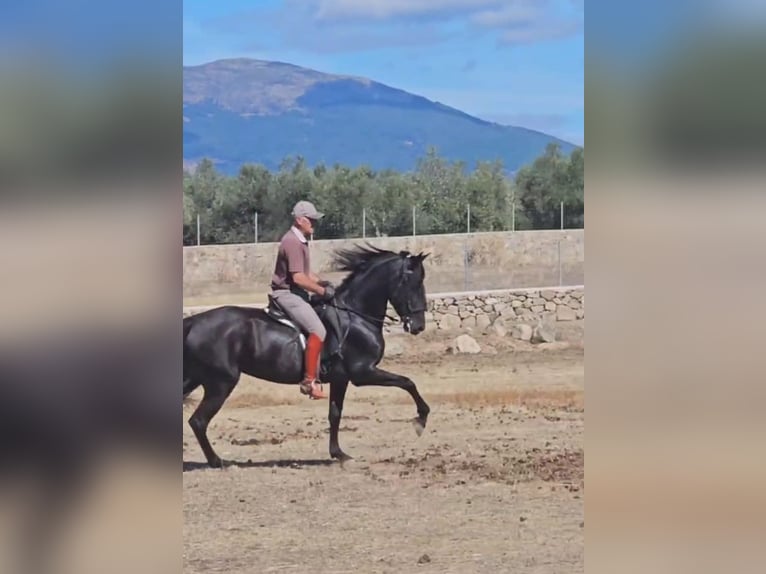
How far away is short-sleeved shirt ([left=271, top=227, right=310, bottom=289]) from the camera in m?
5.75

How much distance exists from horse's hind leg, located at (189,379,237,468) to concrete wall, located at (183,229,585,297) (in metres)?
0.78

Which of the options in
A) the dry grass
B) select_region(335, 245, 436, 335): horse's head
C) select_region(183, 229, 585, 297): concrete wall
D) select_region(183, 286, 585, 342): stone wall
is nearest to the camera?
select_region(335, 245, 436, 335): horse's head

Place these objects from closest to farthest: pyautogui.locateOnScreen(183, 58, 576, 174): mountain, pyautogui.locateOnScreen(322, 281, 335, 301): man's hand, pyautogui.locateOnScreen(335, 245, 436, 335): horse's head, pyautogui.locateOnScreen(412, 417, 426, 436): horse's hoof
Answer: pyautogui.locateOnScreen(183, 58, 576, 174): mountain
pyautogui.locateOnScreen(322, 281, 335, 301): man's hand
pyautogui.locateOnScreen(335, 245, 436, 335): horse's head
pyautogui.locateOnScreen(412, 417, 426, 436): horse's hoof

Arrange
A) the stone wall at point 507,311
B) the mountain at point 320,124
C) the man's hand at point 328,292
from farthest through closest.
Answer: the stone wall at point 507,311
the man's hand at point 328,292
the mountain at point 320,124

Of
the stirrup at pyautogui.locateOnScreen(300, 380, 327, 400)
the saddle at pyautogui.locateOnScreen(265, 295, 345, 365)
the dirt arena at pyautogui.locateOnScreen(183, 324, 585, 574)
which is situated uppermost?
the saddle at pyautogui.locateOnScreen(265, 295, 345, 365)

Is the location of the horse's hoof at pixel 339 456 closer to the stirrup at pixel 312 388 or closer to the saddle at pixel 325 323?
the stirrup at pixel 312 388

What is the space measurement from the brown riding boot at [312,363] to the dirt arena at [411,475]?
397 mm

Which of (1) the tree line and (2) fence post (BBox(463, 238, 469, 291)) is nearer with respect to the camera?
(1) the tree line

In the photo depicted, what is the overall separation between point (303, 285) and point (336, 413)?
842 mm

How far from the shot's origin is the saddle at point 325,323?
596 cm
